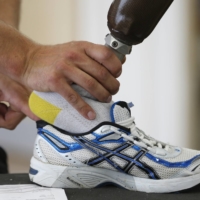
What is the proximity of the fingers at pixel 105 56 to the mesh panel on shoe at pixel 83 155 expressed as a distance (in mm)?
170

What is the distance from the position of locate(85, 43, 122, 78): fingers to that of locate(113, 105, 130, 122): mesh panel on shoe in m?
0.07

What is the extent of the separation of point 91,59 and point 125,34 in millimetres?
91

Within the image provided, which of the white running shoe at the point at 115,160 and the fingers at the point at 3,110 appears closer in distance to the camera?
the white running shoe at the point at 115,160

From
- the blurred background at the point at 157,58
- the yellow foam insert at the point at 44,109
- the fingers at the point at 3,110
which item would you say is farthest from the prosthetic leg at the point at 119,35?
the blurred background at the point at 157,58

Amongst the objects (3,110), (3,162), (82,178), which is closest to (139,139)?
(82,178)

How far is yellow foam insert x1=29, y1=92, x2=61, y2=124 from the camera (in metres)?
0.81

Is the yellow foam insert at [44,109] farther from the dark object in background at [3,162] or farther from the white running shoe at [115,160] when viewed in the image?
the dark object in background at [3,162]

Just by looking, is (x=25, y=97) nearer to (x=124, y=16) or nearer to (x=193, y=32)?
(x=124, y=16)

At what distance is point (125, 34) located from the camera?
0.75 meters

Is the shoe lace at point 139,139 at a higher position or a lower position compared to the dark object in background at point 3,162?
higher

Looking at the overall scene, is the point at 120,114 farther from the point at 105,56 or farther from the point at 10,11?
the point at 10,11

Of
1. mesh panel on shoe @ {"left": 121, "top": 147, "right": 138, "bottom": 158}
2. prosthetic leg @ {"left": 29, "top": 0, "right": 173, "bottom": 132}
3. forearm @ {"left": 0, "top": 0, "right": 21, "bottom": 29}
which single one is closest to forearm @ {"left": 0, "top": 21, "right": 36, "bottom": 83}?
prosthetic leg @ {"left": 29, "top": 0, "right": 173, "bottom": 132}

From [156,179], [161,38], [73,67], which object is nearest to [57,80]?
[73,67]

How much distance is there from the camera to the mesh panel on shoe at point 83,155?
80cm
